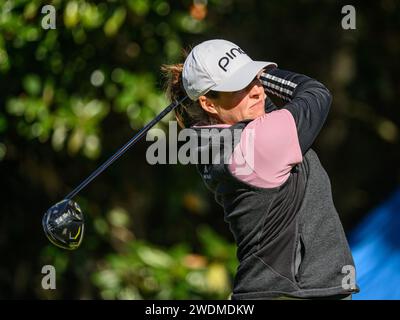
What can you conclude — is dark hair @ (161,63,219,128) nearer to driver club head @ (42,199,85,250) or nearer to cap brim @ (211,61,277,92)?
cap brim @ (211,61,277,92)

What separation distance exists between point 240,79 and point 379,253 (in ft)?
6.31

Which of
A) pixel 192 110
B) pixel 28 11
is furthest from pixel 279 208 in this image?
pixel 28 11

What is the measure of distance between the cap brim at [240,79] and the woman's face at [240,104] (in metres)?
0.03

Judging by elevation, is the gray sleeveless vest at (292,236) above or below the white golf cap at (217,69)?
below

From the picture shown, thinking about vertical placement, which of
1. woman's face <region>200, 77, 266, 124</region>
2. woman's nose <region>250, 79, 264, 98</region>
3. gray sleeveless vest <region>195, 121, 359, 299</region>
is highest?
woman's nose <region>250, 79, 264, 98</region>

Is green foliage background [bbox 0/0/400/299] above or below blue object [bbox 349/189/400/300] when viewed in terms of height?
above

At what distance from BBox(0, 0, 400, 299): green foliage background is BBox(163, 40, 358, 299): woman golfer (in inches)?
76.1

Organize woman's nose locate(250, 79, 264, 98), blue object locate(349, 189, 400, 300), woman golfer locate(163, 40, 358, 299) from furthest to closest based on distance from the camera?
blue object locate(349, 189, 400, 300), woman's nose locate(250, 79, 264, 98), woman golfer locate(163, 40, 358, 299)

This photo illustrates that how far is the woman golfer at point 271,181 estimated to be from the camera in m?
2.84

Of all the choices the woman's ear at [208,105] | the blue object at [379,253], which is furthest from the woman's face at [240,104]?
the blue object at [379,253]

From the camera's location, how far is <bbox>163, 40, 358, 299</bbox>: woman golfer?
284cm

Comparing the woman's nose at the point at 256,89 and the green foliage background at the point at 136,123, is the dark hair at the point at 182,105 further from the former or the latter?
the green foliage background at the point at 136,123

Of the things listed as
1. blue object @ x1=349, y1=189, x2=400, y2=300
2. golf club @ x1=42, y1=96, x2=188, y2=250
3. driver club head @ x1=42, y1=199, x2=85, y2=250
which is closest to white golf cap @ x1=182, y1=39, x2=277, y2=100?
golf club @ x1=42, y1=96, x2=188, y2=250

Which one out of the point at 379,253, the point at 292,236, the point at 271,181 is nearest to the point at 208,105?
the point at 271,181
